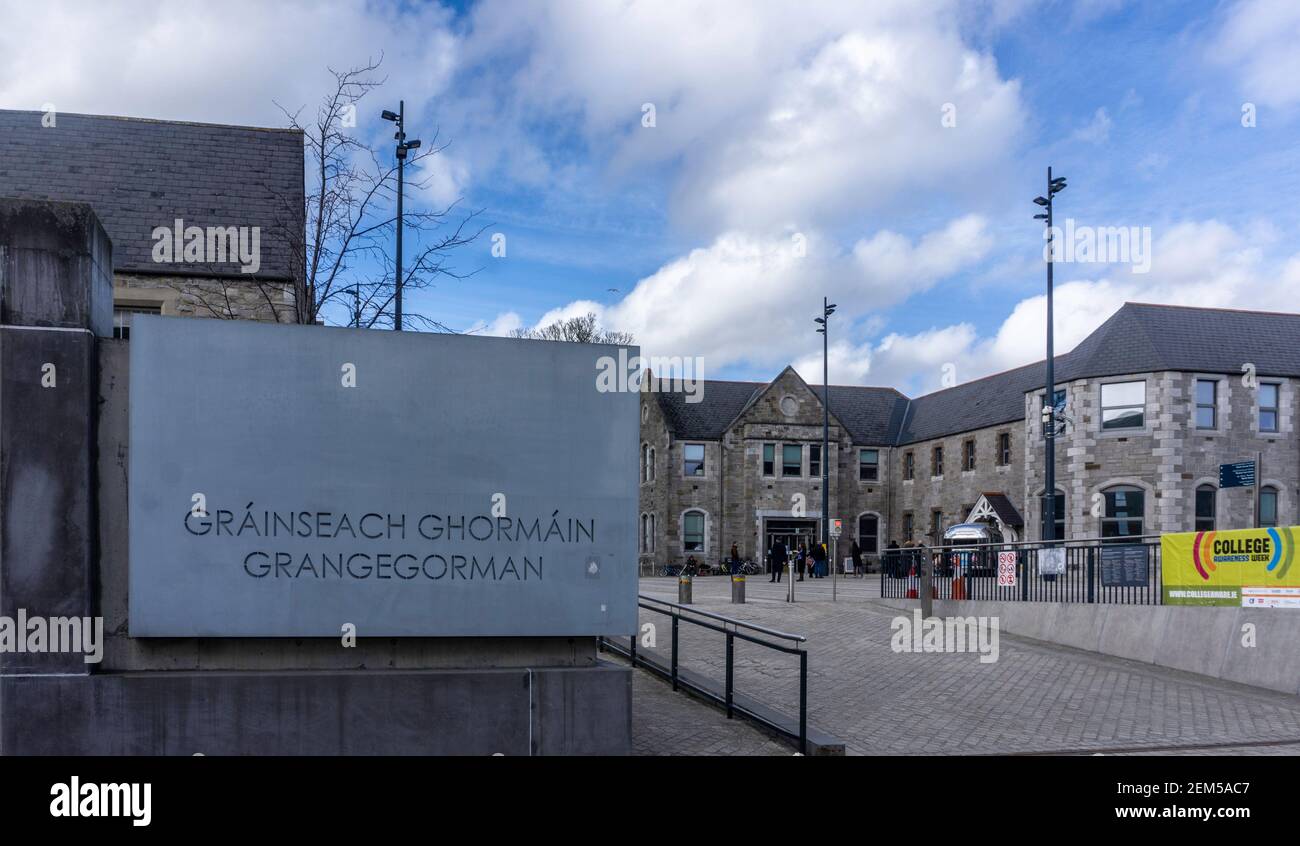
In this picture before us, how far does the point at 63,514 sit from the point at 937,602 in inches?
714

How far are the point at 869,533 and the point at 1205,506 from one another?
63.1 ft

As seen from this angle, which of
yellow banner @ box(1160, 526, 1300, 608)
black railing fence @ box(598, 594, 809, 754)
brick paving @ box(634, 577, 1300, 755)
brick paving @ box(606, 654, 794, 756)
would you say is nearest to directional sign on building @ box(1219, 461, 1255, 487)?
yellow banner @ box(1160, 526, 1300, 608)

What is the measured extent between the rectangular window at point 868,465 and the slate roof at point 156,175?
118ft

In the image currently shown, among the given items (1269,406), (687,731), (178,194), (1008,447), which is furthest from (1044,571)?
(1008,447)

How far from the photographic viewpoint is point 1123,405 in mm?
35312

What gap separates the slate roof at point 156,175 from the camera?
1862 centimetres

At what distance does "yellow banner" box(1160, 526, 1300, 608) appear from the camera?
512 inches

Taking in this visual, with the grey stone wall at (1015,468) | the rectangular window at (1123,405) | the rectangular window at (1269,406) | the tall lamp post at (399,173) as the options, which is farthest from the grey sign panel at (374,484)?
the rectangular window at (1269,406)

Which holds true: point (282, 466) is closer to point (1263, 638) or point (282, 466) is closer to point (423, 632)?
point (423, 632)

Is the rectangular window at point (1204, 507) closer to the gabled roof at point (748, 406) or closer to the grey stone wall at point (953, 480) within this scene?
the grey stone wall at point (953, 480)

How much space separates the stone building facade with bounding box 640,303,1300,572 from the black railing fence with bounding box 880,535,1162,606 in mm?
8000

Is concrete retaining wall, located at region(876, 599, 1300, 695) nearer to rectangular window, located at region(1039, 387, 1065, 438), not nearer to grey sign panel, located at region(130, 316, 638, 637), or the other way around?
grey sign panel, located at region(130, 316, 638, 637)

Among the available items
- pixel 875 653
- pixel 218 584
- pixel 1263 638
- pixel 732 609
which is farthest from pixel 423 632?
pixel 732 609

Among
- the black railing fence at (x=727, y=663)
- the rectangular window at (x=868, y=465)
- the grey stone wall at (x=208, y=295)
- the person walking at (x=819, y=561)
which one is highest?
the grey stone wall at (x=208, y=295)
